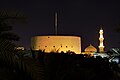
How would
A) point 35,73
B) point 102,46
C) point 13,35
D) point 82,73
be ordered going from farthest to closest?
point 102,46, point 82,73, point 13,35, point 35,73

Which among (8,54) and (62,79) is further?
(62,79)

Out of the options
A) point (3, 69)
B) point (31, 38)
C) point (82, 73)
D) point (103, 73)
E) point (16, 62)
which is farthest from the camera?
point (31, 38)

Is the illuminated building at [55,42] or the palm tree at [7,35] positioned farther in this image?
the illuminated building at [55,42]

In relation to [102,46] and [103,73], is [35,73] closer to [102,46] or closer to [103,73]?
[103,73]

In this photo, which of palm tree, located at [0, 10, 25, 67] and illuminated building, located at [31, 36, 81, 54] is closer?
palm tree, located at [0, 10, 25, 67]

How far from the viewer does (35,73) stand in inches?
159

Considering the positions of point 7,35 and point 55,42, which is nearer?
point 7,35

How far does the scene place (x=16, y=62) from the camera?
435 centimetres

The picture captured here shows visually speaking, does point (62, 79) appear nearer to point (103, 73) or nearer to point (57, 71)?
point (57, 71)

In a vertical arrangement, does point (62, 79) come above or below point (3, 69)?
below

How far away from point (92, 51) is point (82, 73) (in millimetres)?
45325

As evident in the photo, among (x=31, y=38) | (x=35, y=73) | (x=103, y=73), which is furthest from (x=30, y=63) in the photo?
(x=31, y=38)

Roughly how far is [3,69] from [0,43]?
0.73 meters

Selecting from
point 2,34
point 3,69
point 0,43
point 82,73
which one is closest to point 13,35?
point 2,34
